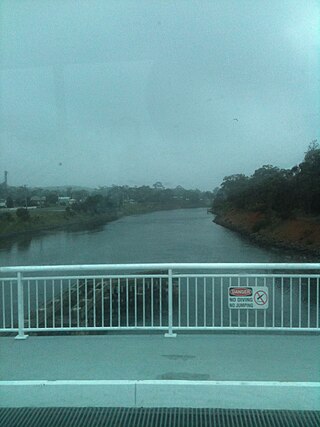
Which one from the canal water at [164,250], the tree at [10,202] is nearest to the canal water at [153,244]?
the canal water at [164,250]

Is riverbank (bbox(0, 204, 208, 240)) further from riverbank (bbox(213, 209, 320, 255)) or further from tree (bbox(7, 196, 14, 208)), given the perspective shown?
riverbank (bbox(213, 209, 320, 255))

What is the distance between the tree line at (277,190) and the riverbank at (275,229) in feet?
0.37

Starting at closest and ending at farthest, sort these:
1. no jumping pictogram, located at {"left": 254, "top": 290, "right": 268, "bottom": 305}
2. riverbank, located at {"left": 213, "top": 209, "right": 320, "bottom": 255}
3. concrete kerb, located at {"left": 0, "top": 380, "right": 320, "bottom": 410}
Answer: concrete kerb, located at {"left": 0, "top": 380, "right": 320, "bottom": 410}, no jumping pictogram, located at {"left": 254, "top": 290, "right": 268, "bottom": 305}, riverbank, located at {"left": 213, "top": 209, "right": 320, "bottom": 255}

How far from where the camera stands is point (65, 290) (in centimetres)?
666

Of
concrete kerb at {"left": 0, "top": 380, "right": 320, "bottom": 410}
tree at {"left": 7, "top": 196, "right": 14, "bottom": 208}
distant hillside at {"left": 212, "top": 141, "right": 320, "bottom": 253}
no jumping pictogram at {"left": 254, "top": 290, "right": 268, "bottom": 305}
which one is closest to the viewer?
concrete kerb at {"left": 0, "top": 380, "right": 320, "bottom": 410}

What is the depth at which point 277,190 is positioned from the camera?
22.7 ft

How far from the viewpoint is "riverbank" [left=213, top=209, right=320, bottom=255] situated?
22.5 feet

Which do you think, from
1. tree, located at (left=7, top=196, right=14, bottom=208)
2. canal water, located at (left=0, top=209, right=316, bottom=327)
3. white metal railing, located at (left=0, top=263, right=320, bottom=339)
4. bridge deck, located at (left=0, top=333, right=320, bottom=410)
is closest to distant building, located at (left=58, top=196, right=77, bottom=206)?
canal water, located at (left=0, top=209, right=316, bottom=327)

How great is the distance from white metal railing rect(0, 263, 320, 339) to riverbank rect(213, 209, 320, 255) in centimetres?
54

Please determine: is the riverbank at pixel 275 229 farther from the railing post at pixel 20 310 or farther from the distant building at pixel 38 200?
the railing post at pixel 20 310

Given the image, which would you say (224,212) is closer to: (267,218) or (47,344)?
(267,218)

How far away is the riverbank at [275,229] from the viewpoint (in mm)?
6852

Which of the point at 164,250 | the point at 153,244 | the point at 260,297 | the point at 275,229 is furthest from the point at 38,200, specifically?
the point at 275,229

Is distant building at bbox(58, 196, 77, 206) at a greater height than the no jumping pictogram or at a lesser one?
greater
